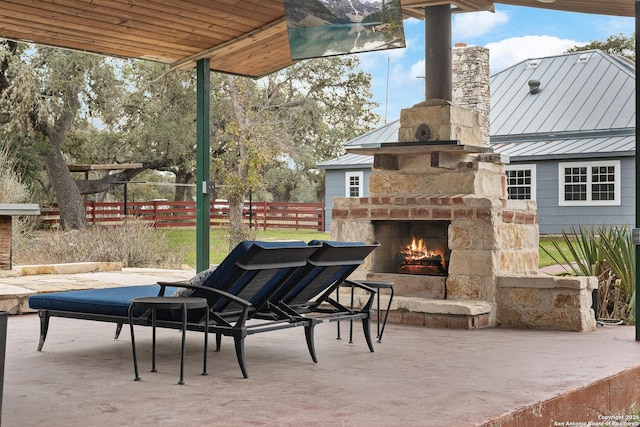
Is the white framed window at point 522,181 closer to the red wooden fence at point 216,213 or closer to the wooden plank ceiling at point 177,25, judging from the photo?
the red wooden fence at point 216,213

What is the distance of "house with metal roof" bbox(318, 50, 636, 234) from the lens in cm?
1764

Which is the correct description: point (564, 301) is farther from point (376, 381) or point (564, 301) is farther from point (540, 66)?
point (540, 66)

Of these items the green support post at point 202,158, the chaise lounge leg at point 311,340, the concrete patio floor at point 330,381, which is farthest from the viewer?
the green support post at point 202,158

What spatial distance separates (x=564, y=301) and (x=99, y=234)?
838 centimetres

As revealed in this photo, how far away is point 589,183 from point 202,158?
11774mm

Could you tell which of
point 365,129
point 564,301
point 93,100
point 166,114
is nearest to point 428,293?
point 564,301

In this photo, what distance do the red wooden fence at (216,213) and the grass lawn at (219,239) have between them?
1.18ft

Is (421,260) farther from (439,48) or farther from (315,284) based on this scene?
(315,284)

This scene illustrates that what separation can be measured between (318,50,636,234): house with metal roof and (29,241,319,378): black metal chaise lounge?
13307mm

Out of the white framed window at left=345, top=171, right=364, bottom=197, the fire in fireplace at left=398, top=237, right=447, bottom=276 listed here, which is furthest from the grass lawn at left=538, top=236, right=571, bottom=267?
the white framed window at left=345, top=171, right=364, bottom=197

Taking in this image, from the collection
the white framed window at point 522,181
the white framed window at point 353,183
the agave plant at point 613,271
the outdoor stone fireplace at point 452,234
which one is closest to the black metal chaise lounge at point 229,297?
the outdoor stone fireplace at point 452,234

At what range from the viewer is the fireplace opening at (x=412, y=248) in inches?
316

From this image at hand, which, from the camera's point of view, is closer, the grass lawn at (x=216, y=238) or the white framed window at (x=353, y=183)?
the grass lawn at (x=216, y=238)

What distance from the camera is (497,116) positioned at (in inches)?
777
